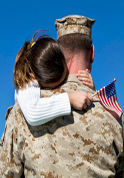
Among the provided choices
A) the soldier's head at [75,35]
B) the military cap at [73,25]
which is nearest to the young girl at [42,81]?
the soldier's head at [75,35]

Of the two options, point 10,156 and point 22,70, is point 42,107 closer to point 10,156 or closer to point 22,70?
point 22,70

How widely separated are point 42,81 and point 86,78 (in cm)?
63

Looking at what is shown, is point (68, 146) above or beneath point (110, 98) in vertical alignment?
beneath

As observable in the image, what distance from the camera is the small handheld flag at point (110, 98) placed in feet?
15.6

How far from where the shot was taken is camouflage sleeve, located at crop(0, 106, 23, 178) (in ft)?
15.3

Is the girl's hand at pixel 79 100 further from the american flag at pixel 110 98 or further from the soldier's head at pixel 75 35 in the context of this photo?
the soldier's head at pixel 75 35

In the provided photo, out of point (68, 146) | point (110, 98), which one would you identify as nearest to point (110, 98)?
point (110, 98)

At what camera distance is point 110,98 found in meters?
4.93

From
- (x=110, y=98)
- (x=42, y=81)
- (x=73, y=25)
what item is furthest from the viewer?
(x=73, y=25)

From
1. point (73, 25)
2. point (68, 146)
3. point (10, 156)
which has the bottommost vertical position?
point (68, 146)

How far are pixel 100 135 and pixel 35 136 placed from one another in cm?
81

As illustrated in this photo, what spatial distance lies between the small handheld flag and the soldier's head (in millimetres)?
547

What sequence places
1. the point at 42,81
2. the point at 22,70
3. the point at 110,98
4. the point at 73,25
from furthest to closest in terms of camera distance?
the point at 73,25 < the point at 110,98 < the point at 22,70 < the point at 42,81

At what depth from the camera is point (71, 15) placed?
5.82 m
